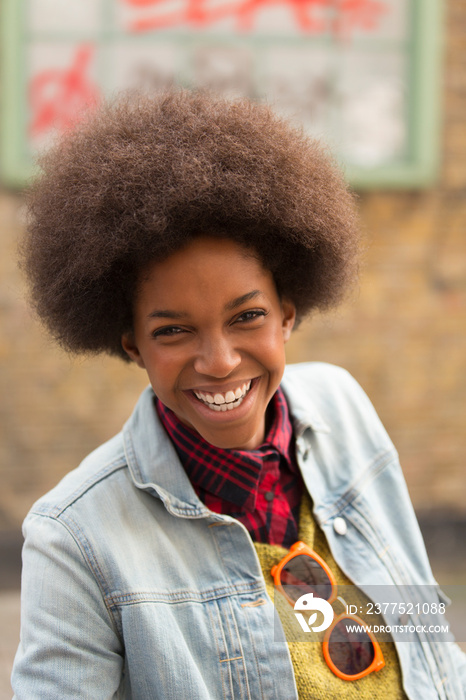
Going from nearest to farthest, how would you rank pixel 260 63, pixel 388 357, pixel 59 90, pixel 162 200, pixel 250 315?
pixel 162 200
pixel 250 315
pixel 59 90
pixel 260 63
pixel 388 357

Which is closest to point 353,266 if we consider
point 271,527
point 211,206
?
point 211,206

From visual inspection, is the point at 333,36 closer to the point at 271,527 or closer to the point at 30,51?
the point at 30,51

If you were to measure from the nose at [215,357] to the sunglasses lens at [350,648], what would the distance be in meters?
0.67

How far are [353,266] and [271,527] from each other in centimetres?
72

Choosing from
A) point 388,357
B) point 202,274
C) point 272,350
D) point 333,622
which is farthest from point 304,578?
point 388,357

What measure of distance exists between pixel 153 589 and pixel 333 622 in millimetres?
453

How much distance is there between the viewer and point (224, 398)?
1.71m

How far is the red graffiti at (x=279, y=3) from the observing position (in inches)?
184

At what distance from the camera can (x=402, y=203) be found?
498 centimetres

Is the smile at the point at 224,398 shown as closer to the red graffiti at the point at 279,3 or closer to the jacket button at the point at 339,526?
the jacket button at the point at 339,526

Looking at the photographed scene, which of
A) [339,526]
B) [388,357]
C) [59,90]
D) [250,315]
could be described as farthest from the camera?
A: [388,357]

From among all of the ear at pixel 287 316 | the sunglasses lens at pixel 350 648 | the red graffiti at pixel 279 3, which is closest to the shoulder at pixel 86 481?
the ear at pixel 287 316

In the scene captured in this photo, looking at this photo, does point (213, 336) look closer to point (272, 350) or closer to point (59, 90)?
point (272, 350)

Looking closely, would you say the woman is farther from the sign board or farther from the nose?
the sign board
